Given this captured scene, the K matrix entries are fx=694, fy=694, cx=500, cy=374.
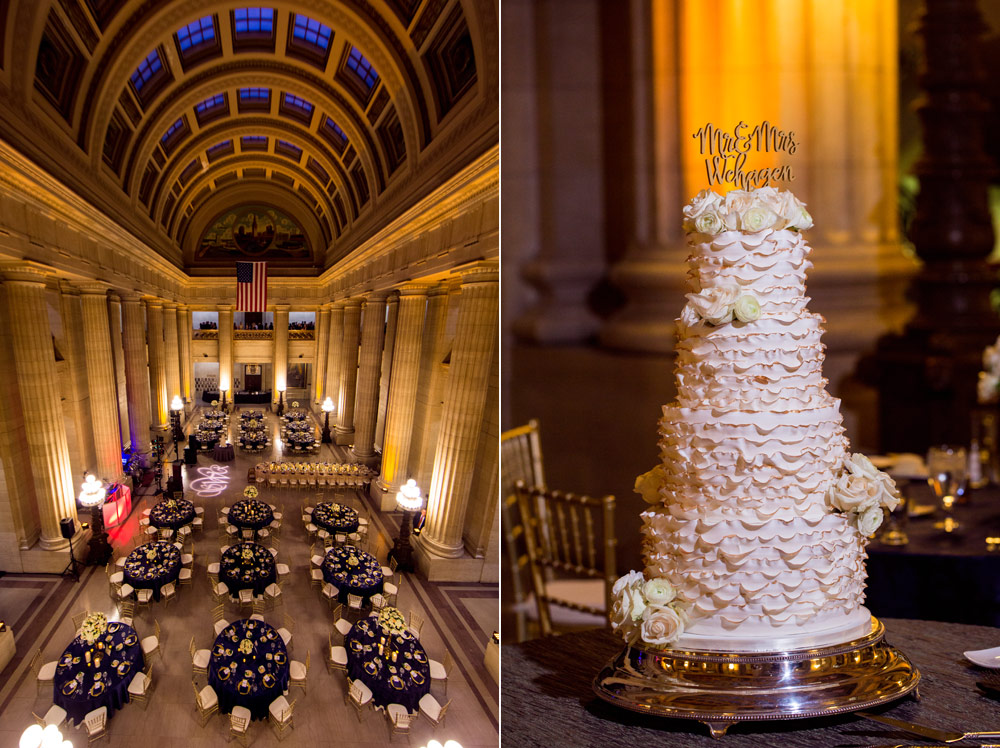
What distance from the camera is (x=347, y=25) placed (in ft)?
14.4

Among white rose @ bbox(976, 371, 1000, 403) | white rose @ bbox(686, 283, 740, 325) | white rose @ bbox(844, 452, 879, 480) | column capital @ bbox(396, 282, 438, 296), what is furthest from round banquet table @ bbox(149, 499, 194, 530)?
white rose @ bbox(976, 371, 1000, 403)

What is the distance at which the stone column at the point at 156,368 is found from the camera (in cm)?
388

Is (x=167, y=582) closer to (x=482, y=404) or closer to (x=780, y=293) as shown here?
(x=482, y=404)

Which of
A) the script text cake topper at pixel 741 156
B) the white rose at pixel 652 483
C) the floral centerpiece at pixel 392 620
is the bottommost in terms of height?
the floral centerpiece at pixel 392 620

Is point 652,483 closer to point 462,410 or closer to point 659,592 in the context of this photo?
point 659,592

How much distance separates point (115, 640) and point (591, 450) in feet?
13.1

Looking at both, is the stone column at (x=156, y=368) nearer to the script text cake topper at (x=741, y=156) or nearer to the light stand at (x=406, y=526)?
the light stand at (x=406, y=526)

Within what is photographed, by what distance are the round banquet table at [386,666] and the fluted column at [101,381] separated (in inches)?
63.3

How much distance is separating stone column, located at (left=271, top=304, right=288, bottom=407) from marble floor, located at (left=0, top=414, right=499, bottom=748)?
386 millimetres

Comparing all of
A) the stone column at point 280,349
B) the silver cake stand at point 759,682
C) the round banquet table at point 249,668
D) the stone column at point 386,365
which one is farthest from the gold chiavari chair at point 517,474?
the silver cake stand at point 759,682

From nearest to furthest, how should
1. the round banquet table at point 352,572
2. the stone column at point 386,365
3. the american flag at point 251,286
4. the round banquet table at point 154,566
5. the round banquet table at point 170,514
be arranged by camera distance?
the round banquet table at point 154,566
the round banquet table at point 170,514
the round banquet table at point 352,572
the american flag at point 251,286
the stone column at point 386,365

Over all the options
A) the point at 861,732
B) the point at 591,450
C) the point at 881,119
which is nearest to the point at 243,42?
the point at 591,450

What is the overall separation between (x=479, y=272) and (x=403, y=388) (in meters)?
0.96

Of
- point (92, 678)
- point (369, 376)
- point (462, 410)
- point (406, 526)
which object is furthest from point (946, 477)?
point (92, 678)
